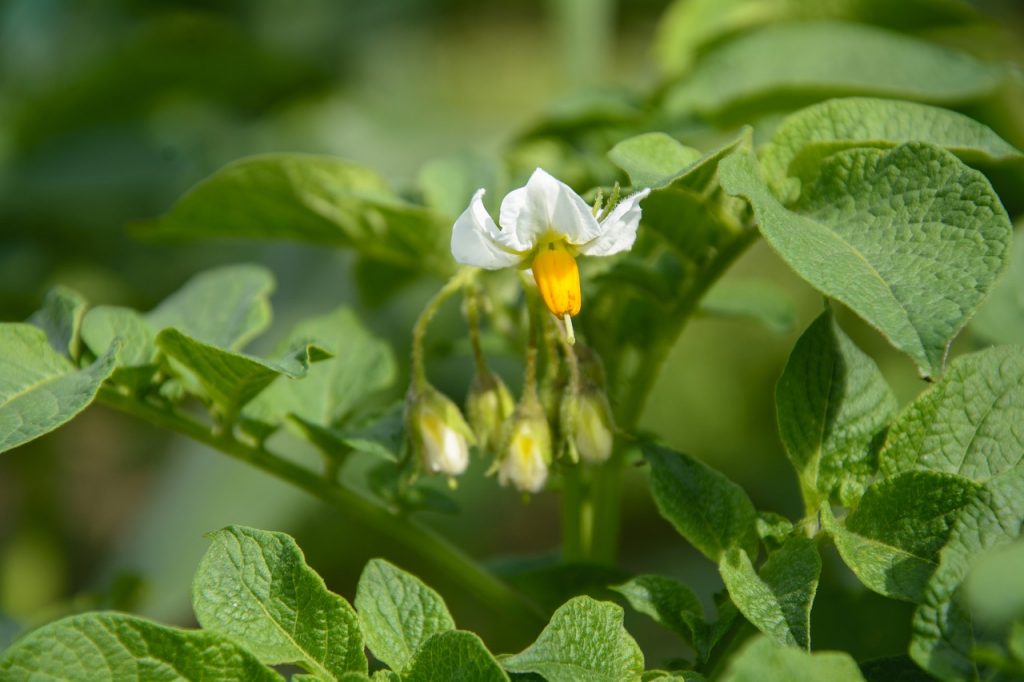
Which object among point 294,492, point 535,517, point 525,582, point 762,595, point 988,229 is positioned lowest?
point 535,517

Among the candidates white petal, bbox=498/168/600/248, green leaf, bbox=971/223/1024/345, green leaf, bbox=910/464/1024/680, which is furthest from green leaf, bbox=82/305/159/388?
green leaf, bbox=971/223/1024/345

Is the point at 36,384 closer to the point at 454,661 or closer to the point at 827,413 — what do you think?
the point at 454,661

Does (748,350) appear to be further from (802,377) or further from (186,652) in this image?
(186,652)

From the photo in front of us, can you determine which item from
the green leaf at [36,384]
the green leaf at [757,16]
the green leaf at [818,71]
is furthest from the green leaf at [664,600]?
the green leaf at [757,16]

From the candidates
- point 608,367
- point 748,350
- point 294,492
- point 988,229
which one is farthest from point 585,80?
point 988,229

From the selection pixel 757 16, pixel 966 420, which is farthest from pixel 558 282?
pixel 757 16
